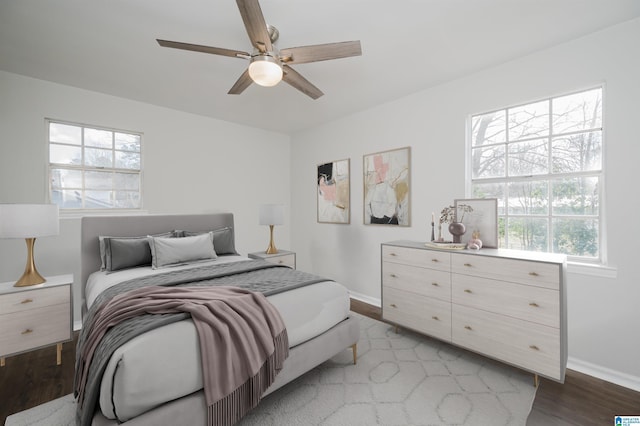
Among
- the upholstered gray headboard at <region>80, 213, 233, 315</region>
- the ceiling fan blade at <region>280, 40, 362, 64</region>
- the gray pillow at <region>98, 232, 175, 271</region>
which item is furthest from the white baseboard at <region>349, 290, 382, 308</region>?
the ceiling fan blade at <region>280, 40, 362, 64</region>

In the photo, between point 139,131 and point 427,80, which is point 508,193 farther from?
point 139,131

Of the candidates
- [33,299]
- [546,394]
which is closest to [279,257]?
[33,299]

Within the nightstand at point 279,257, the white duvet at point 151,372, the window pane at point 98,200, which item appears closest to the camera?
the white duvet at point 151,372

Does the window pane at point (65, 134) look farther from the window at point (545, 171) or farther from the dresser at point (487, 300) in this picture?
the window at point (545, 171)

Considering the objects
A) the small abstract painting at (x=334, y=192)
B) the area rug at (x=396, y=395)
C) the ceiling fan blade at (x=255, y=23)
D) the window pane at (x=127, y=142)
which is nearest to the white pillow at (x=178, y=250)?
the area rug at (x=396, y=395)

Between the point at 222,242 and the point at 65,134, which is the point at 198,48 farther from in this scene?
the point at 65,134

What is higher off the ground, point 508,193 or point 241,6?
point 241,6

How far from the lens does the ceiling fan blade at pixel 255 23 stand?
5.11ft

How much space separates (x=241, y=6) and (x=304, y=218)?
12.3 feet

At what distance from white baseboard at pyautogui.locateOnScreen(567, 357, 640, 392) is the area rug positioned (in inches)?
20.1

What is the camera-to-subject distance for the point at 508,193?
2.86m

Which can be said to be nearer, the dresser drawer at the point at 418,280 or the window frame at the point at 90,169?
the dresser drawer at the point at 418,280

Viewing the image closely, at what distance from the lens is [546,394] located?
2.02 metres

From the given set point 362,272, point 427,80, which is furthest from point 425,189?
point 362,272
